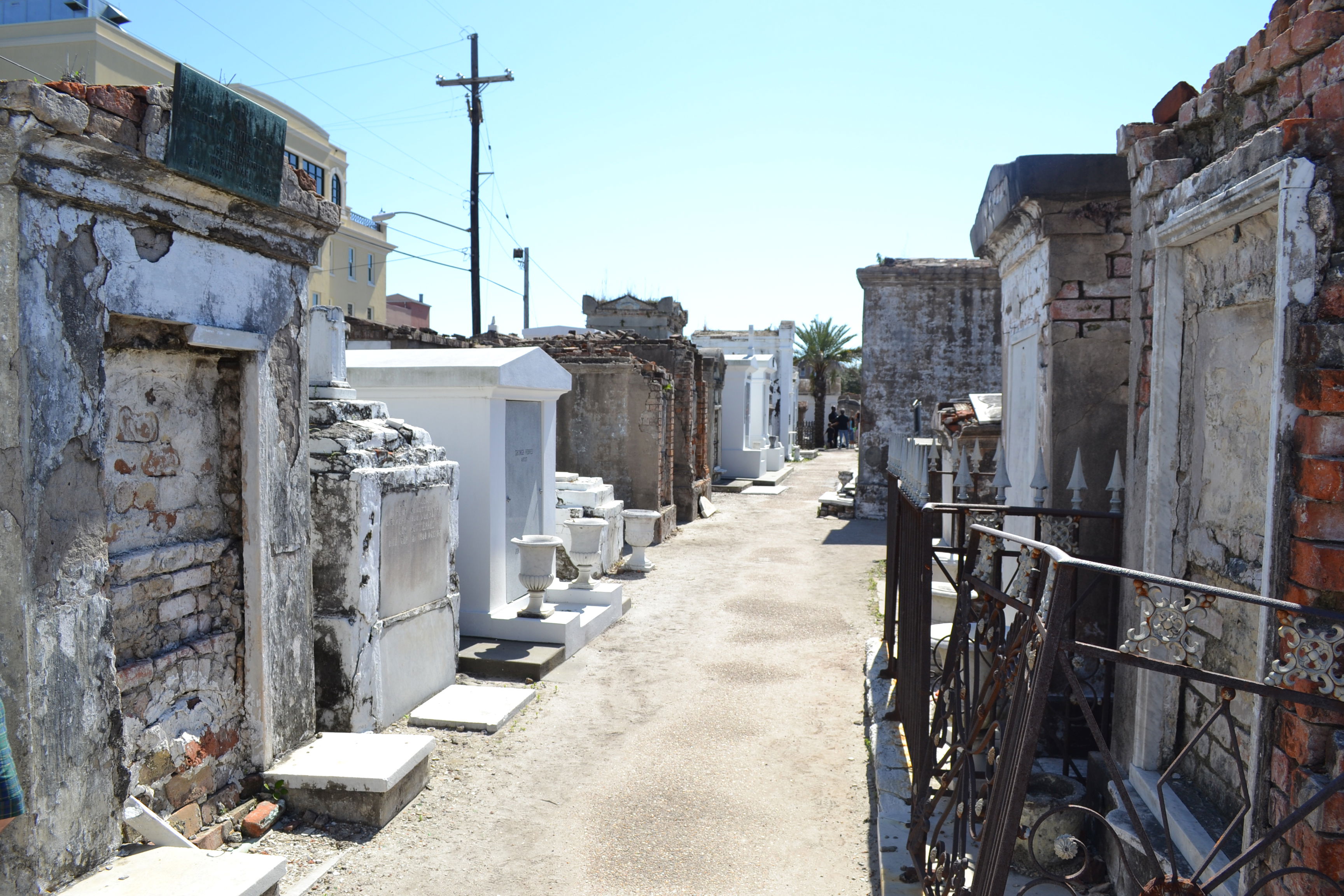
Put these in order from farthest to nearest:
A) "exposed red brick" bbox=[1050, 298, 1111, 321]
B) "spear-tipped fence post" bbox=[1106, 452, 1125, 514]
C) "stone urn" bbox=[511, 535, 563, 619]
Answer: "stone urn" bbox=[511, 535, 563, 619], "exposed red brick" bbox=[1050, 298, 1111, 321], "spear-tipped fence post" bbox=[1106, 452, 1125, 514]

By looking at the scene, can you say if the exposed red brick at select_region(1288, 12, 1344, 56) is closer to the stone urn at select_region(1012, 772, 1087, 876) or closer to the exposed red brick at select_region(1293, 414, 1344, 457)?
the exposed red brick at select_region(1293, 414, 1344, 457)

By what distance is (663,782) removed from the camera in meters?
5.18

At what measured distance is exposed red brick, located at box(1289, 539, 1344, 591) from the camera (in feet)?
6.81

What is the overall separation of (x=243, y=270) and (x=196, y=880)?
9.04 ft

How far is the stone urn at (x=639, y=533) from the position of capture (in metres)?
11.2

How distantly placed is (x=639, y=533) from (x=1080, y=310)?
7.64m

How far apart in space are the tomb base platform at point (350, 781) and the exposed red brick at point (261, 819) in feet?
0.35

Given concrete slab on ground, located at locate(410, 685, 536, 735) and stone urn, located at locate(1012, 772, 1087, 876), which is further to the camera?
concrete slab on ground, located at locate(410, 685, 536, 735)

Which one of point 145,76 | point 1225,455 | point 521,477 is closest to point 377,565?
point 521,477

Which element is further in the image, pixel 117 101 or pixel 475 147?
pixel 475 147

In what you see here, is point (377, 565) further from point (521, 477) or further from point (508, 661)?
point (521, 477)

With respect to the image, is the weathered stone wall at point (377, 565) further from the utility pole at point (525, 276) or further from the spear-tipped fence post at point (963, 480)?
the utility pole at point (525, 276)

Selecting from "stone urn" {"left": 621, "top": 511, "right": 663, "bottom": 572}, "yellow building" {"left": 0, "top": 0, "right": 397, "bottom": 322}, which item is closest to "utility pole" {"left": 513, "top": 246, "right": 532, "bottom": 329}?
"yellow building" {"left": 0, "top": 0, "right": 397, "bottom": 322}

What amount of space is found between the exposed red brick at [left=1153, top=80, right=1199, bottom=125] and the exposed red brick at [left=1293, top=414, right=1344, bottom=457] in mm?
1453
